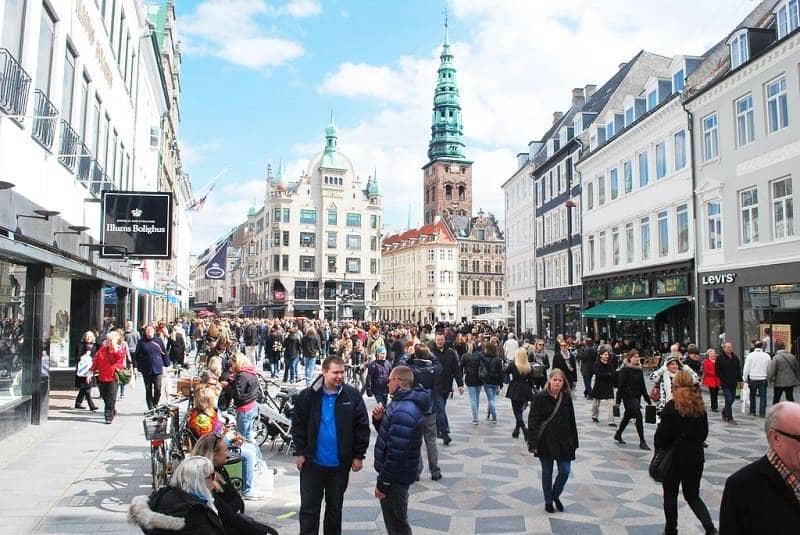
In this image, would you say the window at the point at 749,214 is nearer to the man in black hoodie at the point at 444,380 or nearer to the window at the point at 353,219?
the man in black hoodie at the point at 444,380

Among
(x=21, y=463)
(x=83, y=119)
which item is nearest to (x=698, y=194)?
(x=83, y=119)

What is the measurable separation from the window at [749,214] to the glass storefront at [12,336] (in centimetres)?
2046

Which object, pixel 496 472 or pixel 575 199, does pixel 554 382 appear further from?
pixel 575 199

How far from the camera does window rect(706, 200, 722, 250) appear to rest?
22688 millimetres

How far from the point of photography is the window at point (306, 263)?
77.4m

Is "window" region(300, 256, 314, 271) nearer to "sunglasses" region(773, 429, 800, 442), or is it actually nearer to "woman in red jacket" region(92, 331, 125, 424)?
"woman in red jacket" region(92, 331, 125, 424)

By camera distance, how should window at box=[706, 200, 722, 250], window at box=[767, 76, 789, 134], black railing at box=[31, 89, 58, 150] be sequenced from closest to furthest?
black railing at box=[31, 89, 58, 150], window at box=[767, 76, 789, 134], window at box=[706, 200, 722, 250]

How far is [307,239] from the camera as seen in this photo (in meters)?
77.9

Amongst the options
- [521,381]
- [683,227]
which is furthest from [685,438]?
[683,227]

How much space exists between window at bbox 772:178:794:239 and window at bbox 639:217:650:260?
8681mm

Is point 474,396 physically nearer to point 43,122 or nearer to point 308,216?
point 43,122

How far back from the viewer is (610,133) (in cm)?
3272

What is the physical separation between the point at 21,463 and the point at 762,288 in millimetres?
20399

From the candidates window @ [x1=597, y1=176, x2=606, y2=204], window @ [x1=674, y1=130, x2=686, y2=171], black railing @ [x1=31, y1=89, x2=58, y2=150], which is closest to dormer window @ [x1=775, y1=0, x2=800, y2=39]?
window @ [x1=674, y1=130, x2=686, y2=171]
